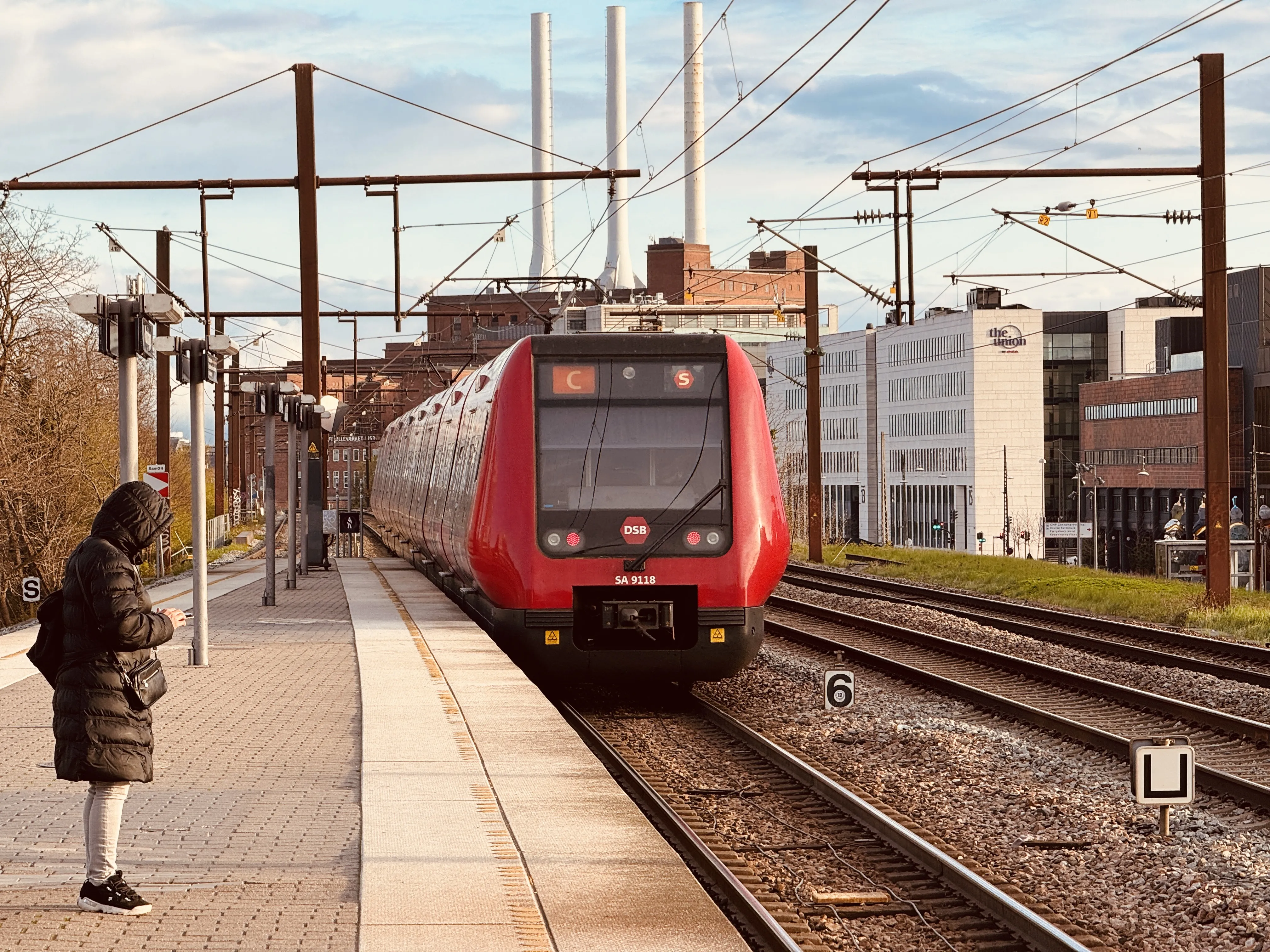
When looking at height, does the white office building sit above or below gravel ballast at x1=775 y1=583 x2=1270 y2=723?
above

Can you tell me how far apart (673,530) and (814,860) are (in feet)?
17.2

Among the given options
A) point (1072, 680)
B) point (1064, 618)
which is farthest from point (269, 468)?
point (1072, 680)

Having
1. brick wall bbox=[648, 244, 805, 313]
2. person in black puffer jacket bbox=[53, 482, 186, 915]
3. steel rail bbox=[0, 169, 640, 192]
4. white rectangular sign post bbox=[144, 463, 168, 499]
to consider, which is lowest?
person in black puffer jacket bbox=[53, 482, 186, 915]

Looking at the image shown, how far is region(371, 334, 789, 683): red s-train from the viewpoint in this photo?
13469 mm

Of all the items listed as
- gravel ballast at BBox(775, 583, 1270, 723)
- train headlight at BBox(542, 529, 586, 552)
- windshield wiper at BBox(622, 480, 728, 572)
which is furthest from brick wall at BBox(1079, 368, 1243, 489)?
train headlight at BBox(542, 529, 586, 552)

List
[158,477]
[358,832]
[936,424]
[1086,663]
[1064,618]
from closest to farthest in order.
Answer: [358,832] → [1086,663] → [1064,618] → [158,477] → [936,424]

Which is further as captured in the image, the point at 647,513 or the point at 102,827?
the point at 647,513

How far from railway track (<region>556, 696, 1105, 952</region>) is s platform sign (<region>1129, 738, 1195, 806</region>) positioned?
3.74 ft

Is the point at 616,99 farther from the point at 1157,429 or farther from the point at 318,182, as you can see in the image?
the point at 318,182

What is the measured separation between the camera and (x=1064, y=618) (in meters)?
22.5

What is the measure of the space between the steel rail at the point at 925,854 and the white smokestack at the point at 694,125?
11276 cm

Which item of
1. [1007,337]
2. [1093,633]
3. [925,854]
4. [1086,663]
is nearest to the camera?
[925,854]

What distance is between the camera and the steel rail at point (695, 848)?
6.84m

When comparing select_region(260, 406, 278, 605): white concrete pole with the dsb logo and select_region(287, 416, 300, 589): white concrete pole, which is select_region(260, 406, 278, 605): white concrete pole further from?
the dsb logo
